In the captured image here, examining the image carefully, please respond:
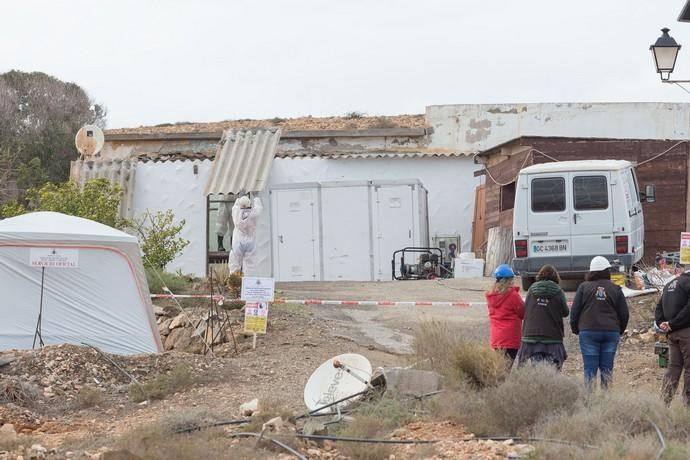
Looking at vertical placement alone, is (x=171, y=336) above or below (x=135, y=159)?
below

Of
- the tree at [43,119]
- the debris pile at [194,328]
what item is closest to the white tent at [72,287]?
the debris pile at [194,328]

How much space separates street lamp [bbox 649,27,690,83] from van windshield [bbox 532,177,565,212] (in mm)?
4092

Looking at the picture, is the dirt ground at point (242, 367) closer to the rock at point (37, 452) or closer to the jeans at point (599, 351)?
the rock at point (37, 452)

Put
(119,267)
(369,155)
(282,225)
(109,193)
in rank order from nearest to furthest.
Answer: (119,267) < (109,193) < (282,225) < (369,155)

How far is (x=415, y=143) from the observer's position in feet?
111

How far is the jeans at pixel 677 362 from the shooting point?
10.2 meters

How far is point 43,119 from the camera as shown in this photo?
4784 cm

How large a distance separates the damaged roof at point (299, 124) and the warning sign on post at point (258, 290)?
63.2 feet

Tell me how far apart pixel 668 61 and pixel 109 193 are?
41.4ft

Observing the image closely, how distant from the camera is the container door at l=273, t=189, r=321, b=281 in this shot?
26.0m

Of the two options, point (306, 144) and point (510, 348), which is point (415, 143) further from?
point (510, 348)

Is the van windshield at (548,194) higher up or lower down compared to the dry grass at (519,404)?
higher up

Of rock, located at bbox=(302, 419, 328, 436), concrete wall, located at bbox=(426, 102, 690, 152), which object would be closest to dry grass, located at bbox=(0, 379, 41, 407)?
rock, located at bbox=(302, 419, 328, 436)

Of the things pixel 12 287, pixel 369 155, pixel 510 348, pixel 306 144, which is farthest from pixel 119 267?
pixel 306 144
